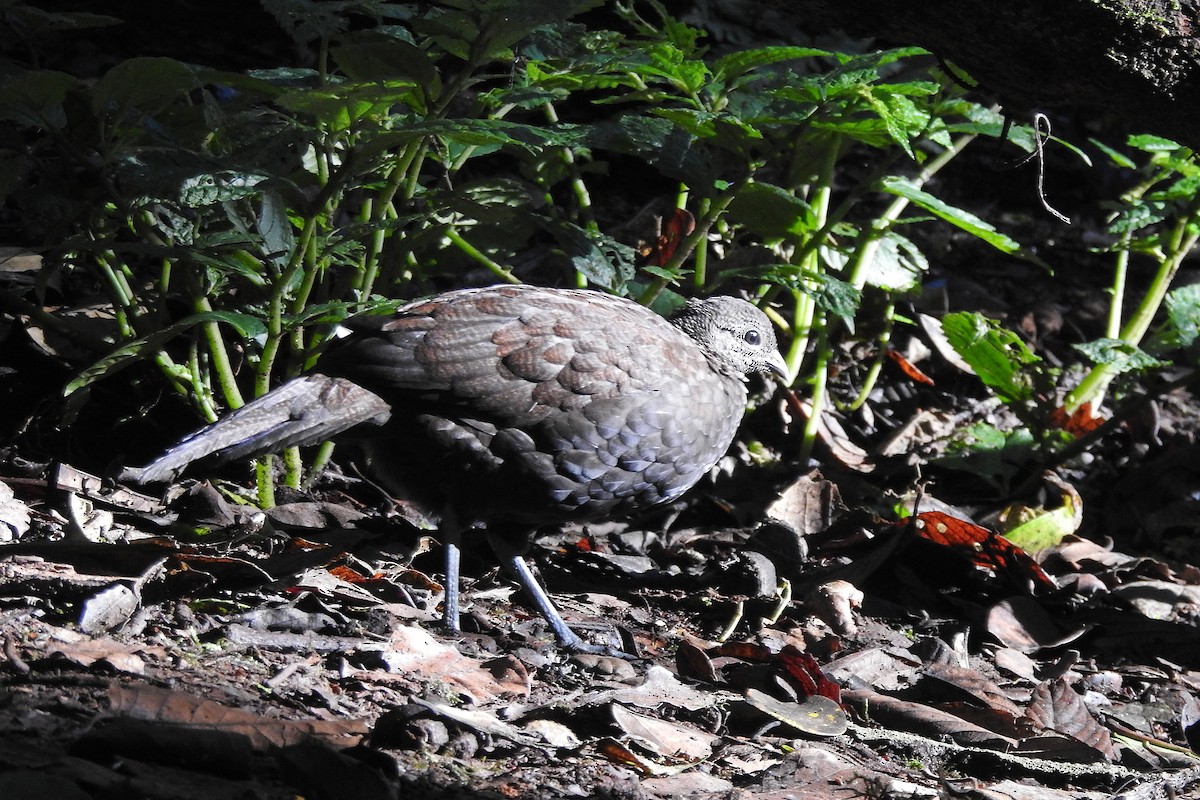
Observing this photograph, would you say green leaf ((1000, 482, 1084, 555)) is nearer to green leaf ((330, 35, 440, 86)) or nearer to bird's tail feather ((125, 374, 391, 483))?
bird's tail feather ((125, 374, 391, 483))

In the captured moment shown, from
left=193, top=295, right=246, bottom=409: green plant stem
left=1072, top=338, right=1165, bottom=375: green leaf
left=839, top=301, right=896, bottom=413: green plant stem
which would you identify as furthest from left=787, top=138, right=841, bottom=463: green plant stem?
left=193, top=295, right=246, bottom=409: green plant stem

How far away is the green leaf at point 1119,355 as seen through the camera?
458cm

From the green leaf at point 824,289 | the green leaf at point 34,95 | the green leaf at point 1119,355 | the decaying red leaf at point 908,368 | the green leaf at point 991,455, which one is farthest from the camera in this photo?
the decaying red leaf at point 908,368

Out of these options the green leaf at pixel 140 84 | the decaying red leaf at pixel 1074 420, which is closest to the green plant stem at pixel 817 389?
the decaying red leaf at pixel 1074 420

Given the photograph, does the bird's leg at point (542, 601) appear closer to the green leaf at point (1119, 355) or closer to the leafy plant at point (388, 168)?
the leafy plant at point (388, 168)

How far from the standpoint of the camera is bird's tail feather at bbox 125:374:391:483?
316 centimetres

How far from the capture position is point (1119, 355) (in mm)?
4684

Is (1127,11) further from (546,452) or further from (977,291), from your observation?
(977,291)

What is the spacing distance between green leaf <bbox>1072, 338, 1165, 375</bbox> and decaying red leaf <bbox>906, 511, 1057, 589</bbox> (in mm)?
821

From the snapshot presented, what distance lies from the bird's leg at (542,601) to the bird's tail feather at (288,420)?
596 mm

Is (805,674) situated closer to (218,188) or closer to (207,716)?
(207,716)

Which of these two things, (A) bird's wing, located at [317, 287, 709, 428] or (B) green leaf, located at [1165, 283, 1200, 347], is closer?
(A) bird's wing, located at [317, 287, 709, 428]

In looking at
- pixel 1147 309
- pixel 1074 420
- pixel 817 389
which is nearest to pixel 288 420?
pixel 817 389

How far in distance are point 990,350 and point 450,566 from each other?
2477mm
